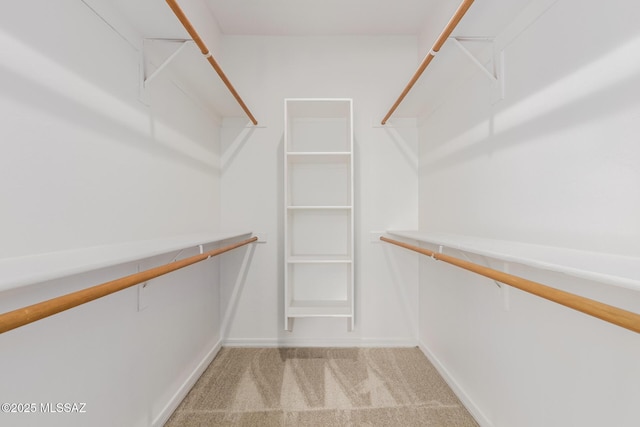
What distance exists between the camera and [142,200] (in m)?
1.20

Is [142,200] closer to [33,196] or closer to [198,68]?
[33,196]

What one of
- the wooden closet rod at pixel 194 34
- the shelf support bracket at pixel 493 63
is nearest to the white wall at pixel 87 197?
the wooden closet rod at pixel 194 34

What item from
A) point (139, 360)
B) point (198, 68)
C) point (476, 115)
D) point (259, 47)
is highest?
point (259, 47)

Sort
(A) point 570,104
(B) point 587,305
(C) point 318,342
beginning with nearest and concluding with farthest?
1. (B) point 587,305
2. (A) point 570,104
3. (C) point 318,342

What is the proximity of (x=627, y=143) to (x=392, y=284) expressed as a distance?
1.60m

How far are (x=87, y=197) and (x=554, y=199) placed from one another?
1.48 meters

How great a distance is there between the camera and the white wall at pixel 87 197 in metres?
0.73

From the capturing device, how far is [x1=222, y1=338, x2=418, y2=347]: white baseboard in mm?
2107

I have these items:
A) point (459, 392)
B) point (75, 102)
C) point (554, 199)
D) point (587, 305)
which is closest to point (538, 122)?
point (554, 199)

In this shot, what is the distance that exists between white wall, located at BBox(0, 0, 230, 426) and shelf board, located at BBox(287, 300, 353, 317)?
0.69 m

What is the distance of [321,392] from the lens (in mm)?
1574

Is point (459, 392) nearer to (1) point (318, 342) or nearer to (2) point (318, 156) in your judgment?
(1) point (318, 342)

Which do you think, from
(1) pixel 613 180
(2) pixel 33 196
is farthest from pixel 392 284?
(2) pixel 33 196

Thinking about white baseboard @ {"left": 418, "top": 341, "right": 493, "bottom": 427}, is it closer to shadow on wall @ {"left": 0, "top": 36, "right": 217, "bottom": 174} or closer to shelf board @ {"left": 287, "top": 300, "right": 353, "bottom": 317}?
shelf board @ {"left": 287, "top": 300, "right": 353, "bottom": 317}
